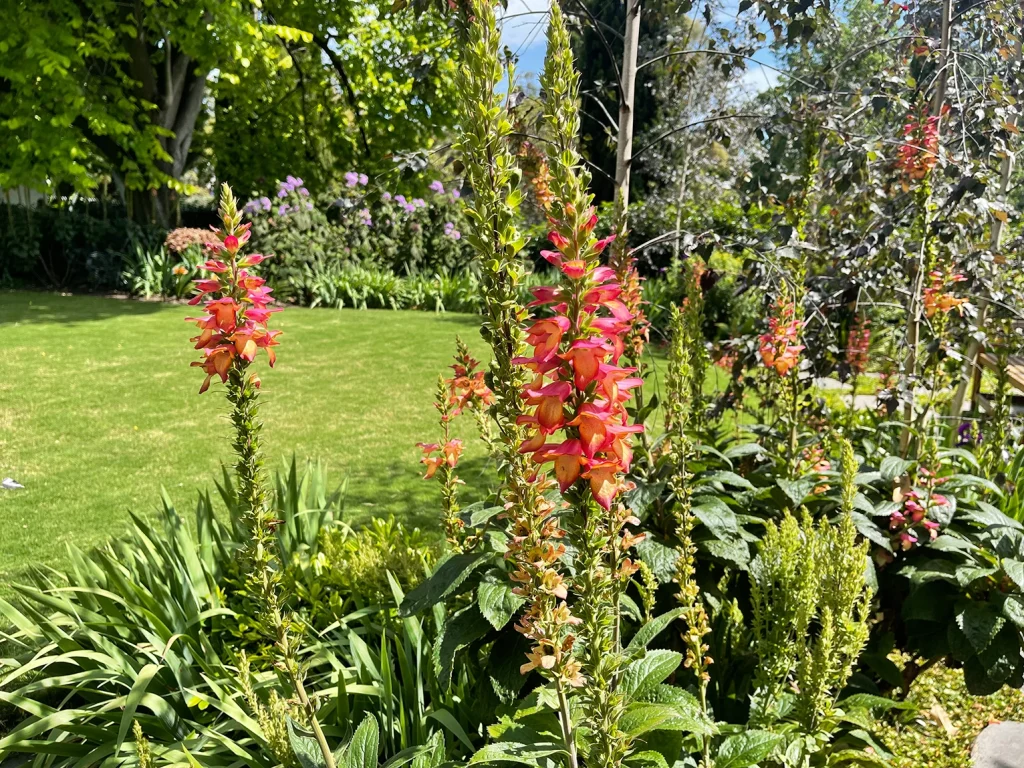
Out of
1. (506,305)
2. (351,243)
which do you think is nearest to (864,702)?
(506,305)

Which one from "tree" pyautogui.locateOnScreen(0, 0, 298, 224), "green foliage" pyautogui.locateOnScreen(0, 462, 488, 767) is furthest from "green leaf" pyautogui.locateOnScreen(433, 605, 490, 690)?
"tree" pyautogui.locateOnScreen(0, 0, 298, 224)

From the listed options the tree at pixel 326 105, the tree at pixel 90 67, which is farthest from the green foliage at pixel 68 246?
the tree at pixel 326 105

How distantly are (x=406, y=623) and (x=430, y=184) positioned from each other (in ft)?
39.9

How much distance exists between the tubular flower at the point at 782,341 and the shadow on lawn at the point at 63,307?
10.5 meters

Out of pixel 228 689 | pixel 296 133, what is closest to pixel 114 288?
pixel 296 133

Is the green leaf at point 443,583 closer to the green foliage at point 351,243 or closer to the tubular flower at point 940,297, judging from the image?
the tubular flower at point 940,297

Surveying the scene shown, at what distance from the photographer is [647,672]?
171cm

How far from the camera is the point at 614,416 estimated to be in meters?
1.21

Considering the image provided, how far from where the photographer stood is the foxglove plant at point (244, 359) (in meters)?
1.62

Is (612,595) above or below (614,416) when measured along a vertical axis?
below

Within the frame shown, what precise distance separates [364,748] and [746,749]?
93 centimetres

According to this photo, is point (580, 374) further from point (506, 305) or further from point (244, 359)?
point (244, 359)

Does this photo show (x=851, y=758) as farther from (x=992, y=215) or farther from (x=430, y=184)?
(x=430, y=184)

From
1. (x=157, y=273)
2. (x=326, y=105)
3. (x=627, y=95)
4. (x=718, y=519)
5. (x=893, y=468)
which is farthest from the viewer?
(x=326, y=105)
